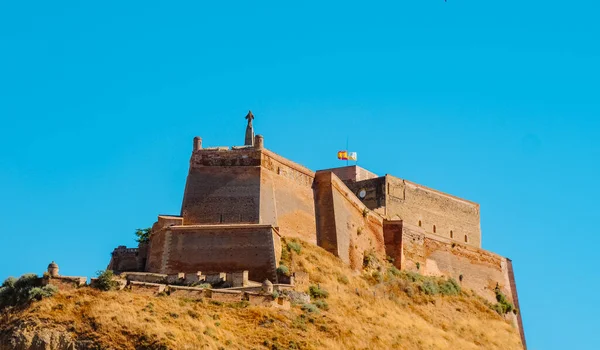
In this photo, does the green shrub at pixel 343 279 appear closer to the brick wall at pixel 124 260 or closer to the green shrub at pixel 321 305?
the green shrub at pixel 321 305

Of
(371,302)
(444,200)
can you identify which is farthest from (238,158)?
(444,200)

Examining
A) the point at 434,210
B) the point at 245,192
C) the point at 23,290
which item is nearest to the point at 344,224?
the point at 245,192

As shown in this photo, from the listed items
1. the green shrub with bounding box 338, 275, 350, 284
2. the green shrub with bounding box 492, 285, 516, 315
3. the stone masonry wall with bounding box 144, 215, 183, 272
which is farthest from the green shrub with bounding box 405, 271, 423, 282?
the stone masonry wall with bounding box 144, 215, 183, 272

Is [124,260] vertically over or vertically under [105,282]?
over

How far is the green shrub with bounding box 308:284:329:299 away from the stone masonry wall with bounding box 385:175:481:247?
41.3ft

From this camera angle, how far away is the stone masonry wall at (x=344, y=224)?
48.9 meters

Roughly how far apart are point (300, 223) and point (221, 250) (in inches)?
205

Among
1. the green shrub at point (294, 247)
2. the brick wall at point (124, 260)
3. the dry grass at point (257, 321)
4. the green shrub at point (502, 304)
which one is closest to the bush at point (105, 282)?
the dry grass at point (257, 321)

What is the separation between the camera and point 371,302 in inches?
1797

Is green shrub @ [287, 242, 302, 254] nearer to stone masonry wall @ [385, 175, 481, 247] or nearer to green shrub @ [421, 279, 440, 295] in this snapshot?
green shrub @ [421, 279, 440, 295]

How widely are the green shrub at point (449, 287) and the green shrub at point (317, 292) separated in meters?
10.4

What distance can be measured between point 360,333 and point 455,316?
1024 centimetres

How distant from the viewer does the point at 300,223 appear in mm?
48156

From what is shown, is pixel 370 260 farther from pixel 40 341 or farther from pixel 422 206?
pixel 40 341
